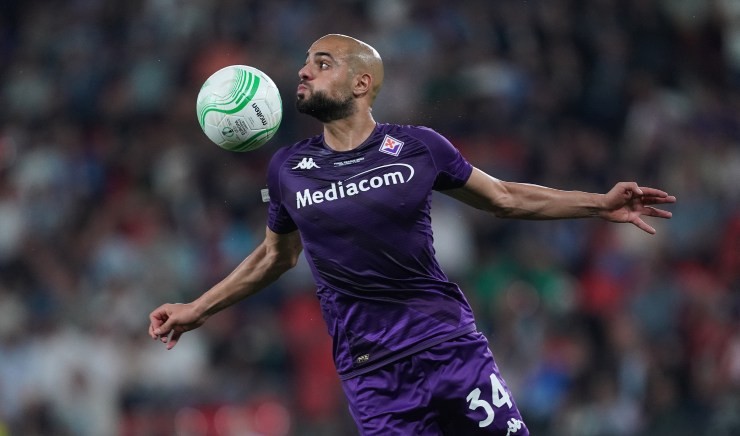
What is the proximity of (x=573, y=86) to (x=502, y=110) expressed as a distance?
0.84m

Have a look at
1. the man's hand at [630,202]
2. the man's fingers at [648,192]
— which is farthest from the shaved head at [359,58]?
the man's fingers at [648,192]

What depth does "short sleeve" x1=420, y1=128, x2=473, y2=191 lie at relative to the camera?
6004 mm

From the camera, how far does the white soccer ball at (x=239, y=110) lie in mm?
6285

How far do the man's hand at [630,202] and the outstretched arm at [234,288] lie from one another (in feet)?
5.07

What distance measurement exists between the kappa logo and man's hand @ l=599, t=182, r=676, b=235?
1.43m

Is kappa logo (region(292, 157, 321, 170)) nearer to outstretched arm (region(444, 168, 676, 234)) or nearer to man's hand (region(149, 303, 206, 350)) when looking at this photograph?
outstretched arm (region(444, 168, 676, 234))

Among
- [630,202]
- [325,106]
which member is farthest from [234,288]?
[630,202]

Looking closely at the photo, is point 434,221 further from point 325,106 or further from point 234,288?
point 325,106

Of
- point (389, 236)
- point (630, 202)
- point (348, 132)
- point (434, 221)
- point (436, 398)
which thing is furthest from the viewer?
point (434, 221)

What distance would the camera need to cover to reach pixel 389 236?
233 inches

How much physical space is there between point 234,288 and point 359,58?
1.30 meters


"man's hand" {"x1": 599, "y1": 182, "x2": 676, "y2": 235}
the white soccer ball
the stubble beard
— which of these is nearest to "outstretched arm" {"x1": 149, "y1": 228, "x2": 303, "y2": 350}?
the white soccer ball

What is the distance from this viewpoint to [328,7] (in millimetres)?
14273

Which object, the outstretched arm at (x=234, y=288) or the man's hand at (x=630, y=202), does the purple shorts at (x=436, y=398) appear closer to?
the outstretched arm at (x=234, y=288)
